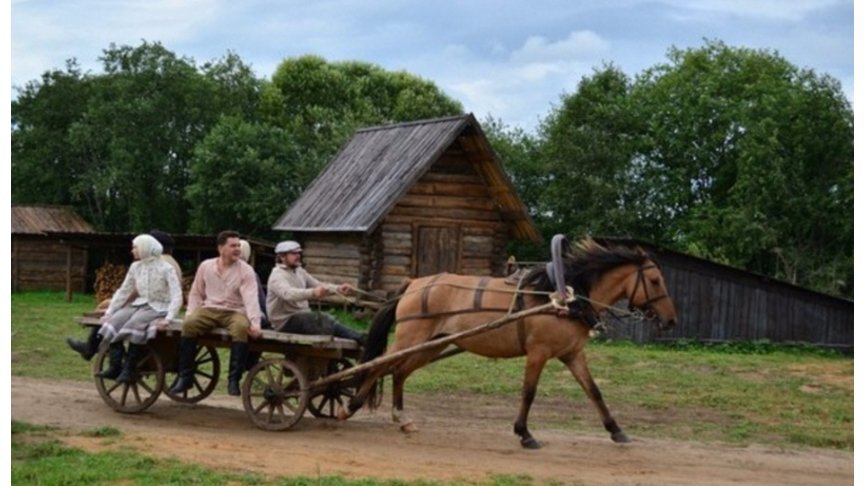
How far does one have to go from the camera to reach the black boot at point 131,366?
11.7 metres

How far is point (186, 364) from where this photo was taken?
11.6 m

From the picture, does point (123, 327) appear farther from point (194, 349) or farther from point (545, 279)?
point (545, 279)

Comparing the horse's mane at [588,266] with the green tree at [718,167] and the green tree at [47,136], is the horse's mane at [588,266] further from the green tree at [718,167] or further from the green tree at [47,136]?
the green tree at [47,136]

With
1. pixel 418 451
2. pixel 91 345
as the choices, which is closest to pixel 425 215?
pixel 91 345

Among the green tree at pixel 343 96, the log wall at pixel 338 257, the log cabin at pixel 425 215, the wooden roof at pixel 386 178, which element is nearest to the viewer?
the wooden roof at pixel 386 178

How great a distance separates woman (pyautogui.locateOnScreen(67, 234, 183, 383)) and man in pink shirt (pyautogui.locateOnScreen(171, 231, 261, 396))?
10.8 inches

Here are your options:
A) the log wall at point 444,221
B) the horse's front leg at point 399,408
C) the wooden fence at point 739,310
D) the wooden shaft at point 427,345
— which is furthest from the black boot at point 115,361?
the log wall at point 444,221

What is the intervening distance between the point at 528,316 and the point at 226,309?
8.73ft

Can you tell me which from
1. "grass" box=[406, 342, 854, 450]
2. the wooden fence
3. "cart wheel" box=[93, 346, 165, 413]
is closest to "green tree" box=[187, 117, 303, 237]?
the wooden fence

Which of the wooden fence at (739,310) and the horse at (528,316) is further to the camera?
the wooden fence at (739,310)

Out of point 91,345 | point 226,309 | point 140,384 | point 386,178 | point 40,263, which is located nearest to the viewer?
point 226,309

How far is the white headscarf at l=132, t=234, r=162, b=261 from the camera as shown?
466 inches

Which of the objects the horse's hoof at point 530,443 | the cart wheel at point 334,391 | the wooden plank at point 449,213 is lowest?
the horse's hoof at point 530,443

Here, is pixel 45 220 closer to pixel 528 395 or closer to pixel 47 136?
pixel 47 136
